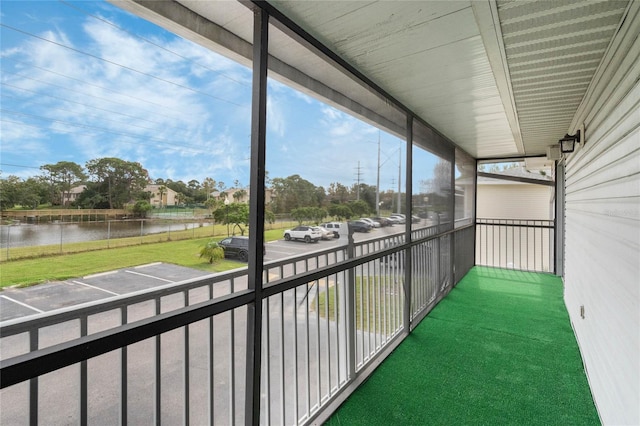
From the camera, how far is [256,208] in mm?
1486

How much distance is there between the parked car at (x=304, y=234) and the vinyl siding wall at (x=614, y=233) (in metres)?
1.58

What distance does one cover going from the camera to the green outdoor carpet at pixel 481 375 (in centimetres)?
214

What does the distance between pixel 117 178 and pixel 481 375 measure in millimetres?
2908

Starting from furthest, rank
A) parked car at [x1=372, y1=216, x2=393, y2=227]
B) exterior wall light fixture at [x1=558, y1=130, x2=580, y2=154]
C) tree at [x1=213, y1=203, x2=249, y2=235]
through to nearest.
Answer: exterior wall light fixture at [x1=558, y1=130, x2=580, y2=154], parked car at [x1=372, y1=216, x2=393, y2=227], tree at [x1=213, y1=203, x2=249, y2=235]

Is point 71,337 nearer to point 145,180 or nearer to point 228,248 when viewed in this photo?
point 145,180

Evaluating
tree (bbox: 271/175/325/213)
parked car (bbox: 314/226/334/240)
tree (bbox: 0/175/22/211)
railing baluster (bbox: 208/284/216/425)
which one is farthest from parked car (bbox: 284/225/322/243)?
tree (bbox: 0/175/22/211)

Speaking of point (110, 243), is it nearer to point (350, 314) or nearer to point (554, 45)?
point (350, 314)

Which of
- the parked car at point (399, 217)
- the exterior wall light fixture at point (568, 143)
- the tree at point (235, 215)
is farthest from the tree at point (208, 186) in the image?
the exterior wall light fixture at point (568, 143)

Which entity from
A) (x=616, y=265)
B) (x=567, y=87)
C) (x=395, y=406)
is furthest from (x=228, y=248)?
(x=567, y=87)

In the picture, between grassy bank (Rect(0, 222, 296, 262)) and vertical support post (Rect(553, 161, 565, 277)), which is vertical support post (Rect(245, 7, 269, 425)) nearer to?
grassy bank (Rect(0, 222, 296, 262))

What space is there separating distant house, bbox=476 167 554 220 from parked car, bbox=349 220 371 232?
7.26m

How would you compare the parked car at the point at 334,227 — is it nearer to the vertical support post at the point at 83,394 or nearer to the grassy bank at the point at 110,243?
the grassy bank at the point at 110,243

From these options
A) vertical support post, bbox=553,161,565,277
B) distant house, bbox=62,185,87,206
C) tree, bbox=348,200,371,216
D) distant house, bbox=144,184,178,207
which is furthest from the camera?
vertical support post, bbox=553,161,565,277

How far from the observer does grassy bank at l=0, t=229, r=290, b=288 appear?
2.89ft
